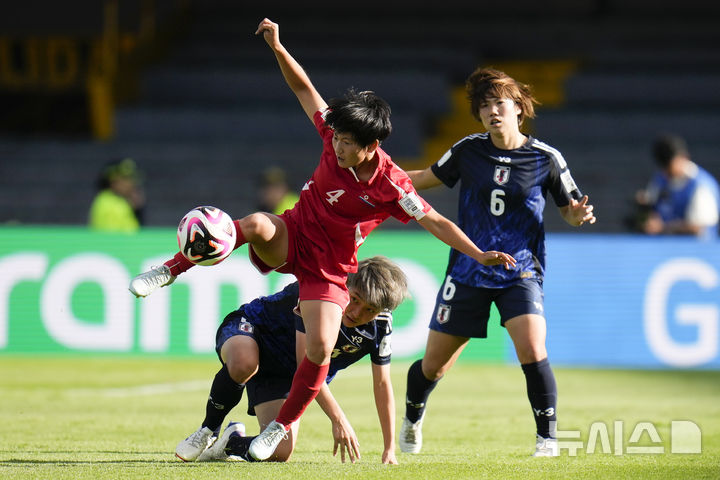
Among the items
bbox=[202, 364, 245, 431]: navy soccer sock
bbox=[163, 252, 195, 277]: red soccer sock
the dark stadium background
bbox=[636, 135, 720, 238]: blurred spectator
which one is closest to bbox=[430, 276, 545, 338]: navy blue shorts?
bbox=[202, 364, 245, 431]: navy soccer sock

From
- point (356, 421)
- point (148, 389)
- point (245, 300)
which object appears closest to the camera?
point (356, 421)

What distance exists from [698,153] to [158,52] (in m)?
9.81

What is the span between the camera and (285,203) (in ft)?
44.1

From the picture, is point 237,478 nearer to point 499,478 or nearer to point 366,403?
point 499,478

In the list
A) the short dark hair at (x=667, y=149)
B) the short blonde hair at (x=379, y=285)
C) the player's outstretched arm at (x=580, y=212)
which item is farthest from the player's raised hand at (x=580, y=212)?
the short dark hair at (x=667, y=149)

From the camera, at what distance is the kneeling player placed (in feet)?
18.2

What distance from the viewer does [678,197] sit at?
1143cm

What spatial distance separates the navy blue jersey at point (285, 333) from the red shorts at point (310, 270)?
35cm

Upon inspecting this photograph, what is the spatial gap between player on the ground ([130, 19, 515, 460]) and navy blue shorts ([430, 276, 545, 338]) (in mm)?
672

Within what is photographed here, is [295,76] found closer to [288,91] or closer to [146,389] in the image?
[146,389]

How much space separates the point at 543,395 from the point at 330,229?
1491mm

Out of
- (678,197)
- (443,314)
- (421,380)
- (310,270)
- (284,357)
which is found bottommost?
(421,380)

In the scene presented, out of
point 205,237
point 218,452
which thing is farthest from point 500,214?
point 218,452

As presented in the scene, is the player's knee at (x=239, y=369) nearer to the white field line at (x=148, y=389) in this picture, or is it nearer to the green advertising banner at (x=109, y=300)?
the white field line at (x=148, y=389)
